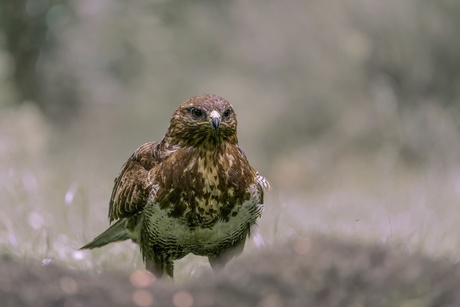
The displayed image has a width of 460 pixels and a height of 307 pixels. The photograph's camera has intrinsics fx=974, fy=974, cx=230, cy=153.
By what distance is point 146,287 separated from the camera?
3045 millimetres

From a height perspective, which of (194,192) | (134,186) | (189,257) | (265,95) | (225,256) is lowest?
(265,95)

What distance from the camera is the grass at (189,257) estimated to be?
544 centimetres

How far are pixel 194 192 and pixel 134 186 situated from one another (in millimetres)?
384

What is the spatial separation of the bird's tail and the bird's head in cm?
66

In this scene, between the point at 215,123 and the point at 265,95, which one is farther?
the point at 265,95

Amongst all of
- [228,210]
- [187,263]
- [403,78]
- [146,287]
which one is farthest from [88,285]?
[403,78]

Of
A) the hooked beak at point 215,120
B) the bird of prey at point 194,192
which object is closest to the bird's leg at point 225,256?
the bird of prey at point 194,192

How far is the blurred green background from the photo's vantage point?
7.98m

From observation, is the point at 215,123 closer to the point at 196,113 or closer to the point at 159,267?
the point at 196,113

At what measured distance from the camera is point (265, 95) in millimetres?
15578

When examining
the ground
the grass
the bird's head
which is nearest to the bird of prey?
the bird's head

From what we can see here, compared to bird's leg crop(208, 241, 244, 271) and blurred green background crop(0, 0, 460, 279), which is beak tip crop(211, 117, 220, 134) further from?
blurred green background crop(0, 0, 460, 279)

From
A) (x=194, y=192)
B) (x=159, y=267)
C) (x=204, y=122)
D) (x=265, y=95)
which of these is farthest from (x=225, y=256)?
(x=265, y=95)

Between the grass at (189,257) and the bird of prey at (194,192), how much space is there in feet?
0.61
